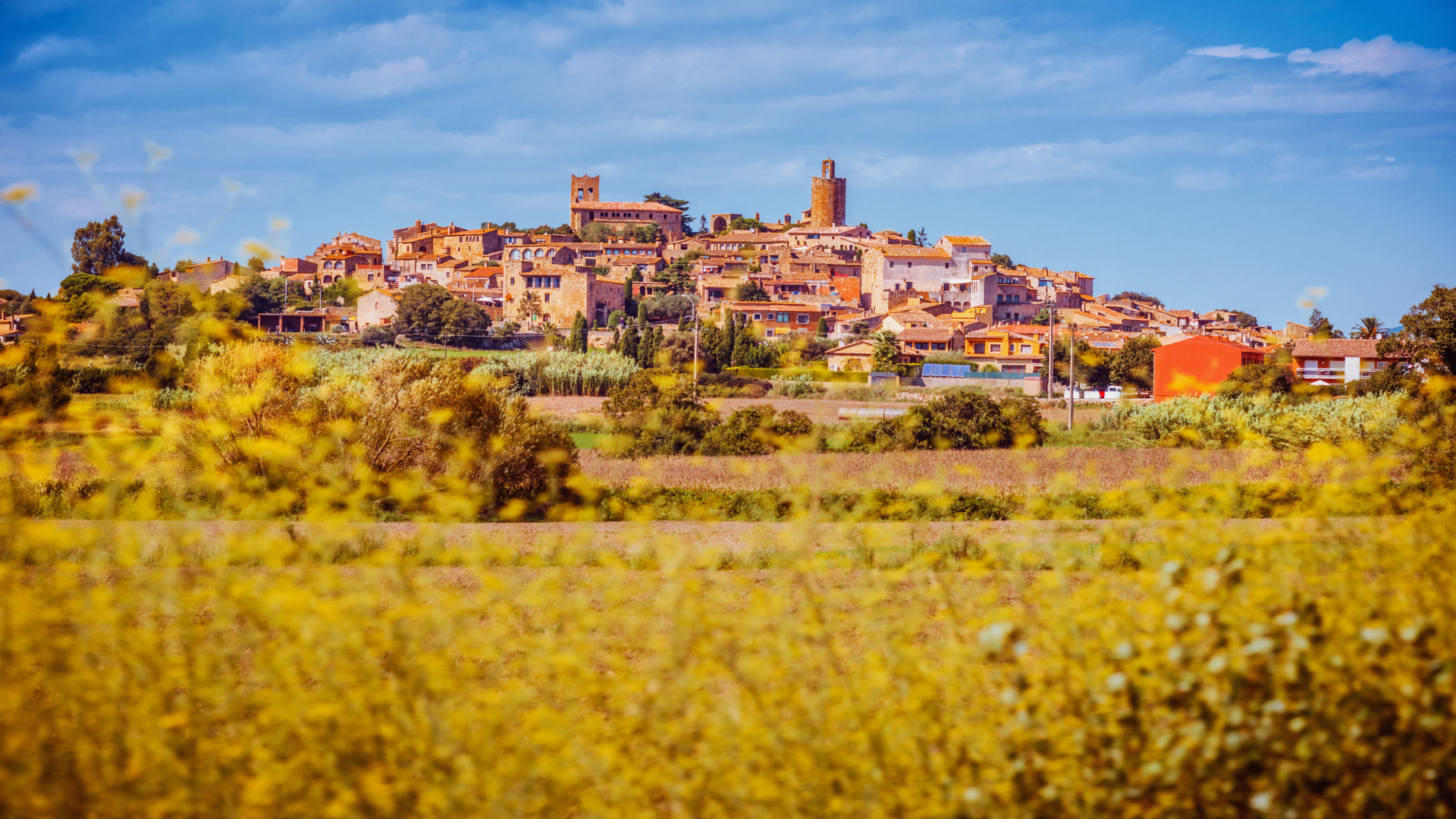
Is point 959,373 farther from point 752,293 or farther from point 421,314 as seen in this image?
point 421,314

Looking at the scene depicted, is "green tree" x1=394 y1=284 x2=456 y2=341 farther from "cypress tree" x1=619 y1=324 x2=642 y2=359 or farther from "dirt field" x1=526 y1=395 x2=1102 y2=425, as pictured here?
"dirt field" x1=526 y1=395 x2=1102 y2=425

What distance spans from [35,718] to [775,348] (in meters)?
50.6

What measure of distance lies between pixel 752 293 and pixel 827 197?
176 ft

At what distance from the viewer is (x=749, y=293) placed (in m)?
70.2

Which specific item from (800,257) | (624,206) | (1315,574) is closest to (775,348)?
(800,257)

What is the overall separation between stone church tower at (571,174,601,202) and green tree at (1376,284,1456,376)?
98.2 m

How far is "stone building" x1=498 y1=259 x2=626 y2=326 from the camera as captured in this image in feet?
232

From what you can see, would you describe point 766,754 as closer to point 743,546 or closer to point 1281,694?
point 1281,694

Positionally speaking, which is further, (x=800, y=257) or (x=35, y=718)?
(x=800, y=257)

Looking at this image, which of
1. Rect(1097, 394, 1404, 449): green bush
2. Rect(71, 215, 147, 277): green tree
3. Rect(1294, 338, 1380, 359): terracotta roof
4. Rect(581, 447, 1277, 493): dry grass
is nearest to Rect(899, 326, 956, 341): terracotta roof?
Rect(1294, 338, 1380, 359): terracotta roof

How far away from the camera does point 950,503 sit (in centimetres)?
1417

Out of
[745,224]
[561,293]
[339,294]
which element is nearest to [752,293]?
[561,293]

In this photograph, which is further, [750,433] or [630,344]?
[630,344]

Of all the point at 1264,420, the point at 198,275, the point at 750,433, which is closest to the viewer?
the point at 198,275
